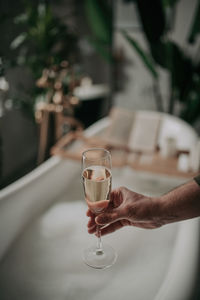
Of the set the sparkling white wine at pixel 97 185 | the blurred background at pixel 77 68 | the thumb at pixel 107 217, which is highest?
the sparkling white wine at pixel 97 185

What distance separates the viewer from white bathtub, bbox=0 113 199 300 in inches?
32.5

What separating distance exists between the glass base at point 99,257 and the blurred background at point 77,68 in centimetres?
127

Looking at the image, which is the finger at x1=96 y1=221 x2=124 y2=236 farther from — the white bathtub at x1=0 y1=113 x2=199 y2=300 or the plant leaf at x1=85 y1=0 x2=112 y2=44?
the plant leaf at x1=85 y1=0 x2=112 y2=44

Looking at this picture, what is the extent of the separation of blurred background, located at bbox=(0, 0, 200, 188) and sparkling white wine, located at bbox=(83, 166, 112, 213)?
127cm

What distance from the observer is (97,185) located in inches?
28.5

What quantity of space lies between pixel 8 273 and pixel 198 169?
1041 millimetres

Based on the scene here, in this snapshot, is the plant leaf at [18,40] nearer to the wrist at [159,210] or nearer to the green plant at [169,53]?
the green plant at [169,53]

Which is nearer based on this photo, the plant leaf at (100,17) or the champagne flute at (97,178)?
→ the champagne flute at (97,178)

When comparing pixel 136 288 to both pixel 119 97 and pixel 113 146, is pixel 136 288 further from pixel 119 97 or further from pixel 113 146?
pixel 119 97

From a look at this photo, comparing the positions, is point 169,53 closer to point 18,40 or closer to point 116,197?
point 18,40

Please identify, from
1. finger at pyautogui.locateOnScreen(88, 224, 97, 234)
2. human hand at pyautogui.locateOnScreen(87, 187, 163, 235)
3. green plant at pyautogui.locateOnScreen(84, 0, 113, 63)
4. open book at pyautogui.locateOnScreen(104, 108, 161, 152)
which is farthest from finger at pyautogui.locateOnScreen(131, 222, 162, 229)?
green plant at pyautogui.locateOnScreen(84, 0, 113, 63)

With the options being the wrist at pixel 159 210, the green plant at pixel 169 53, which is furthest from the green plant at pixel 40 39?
the wrist at pixel 159 210

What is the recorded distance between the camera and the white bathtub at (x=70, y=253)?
0.83 meters

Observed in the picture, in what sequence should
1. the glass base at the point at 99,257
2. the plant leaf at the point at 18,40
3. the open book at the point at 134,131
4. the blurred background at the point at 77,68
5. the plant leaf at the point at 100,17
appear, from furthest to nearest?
the plant leaf at the point at 100,17, the blurred background at the point at 77,68, the plant leaf at the point at 18,40, the open book at the point at 134,131, the glass base at the point at 99,257
